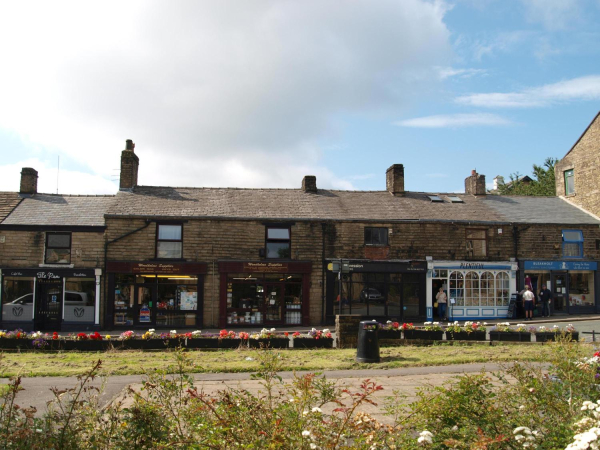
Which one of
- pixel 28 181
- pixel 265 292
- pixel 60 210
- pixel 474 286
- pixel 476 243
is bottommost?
pixel 265 292

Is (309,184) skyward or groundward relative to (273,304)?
skyward

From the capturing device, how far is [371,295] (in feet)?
81.1

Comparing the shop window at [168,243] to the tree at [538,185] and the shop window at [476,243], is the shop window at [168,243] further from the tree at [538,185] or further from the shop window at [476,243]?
the tree at [538,185]

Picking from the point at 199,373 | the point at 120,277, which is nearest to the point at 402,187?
the point at 120,277

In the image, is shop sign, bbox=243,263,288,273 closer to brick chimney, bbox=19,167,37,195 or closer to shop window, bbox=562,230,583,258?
brick chimney, bbox=19,167,37,195

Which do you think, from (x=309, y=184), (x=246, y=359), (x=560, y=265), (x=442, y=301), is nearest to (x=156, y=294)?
(x=309, y=184)

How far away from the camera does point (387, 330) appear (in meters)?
15.5

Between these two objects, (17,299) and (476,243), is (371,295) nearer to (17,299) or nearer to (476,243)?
(476,243)

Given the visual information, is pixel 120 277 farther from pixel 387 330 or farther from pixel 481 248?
pixel 481 248

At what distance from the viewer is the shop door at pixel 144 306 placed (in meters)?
23.3

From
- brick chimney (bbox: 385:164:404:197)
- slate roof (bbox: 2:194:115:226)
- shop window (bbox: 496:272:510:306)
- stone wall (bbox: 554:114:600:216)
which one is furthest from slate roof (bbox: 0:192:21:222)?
stone wall (bbox: 554:114:600:216)

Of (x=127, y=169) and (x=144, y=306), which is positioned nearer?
(x=144, y=306)

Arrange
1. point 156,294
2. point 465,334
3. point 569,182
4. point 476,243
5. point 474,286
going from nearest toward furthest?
point 465,334, point 156,294, point 474,286, point 476,243, point 569,182

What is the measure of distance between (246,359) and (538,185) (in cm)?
4727
